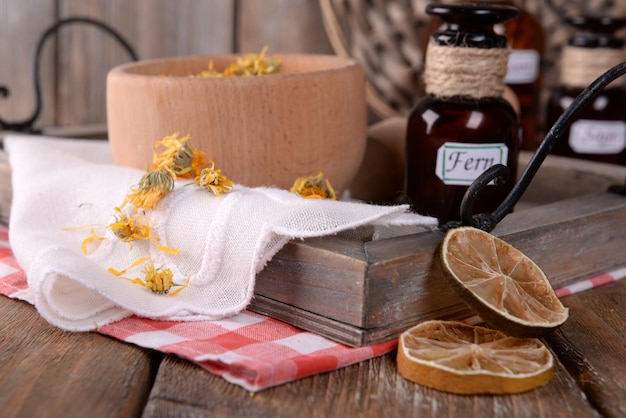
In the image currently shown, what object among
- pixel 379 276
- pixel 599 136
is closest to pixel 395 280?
pixel 379 276

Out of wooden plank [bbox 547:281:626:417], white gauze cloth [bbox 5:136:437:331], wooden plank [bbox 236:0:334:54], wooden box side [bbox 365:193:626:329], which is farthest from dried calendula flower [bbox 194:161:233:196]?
wooden plank [bbox 236:0:334:54]

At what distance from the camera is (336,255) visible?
1.97 feet

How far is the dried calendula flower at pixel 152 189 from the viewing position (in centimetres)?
69

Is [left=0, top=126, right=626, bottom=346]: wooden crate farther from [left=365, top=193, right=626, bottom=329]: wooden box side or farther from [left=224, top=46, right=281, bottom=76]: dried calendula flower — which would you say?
[left=224, top=46, right=281, bottom=76]: dried calendula flower

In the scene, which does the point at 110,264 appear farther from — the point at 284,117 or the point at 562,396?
the point at 562,396

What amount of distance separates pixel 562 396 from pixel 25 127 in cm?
78

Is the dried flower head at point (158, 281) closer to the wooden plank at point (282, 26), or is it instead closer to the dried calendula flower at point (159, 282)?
the dried calendula flower at point (159, 282)

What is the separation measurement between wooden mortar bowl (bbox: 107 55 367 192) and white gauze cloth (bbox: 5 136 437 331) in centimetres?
6

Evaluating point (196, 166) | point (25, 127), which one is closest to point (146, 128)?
point (196, 166)

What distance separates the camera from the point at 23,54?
1.33 metres

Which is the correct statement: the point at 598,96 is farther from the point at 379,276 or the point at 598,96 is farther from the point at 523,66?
the point at 379,276

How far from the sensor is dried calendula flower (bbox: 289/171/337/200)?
2.38 ft

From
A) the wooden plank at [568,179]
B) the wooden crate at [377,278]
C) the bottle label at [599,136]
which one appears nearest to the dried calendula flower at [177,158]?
the wooden crate at [377,278]

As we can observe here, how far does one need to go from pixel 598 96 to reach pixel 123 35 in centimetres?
74
